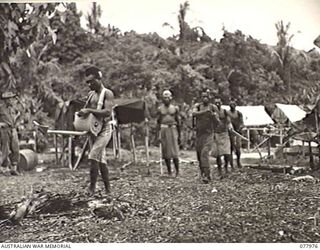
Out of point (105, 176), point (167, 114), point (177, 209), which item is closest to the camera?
point (177, 209)

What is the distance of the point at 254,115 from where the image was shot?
2.57 meters

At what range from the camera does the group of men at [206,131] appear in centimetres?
261

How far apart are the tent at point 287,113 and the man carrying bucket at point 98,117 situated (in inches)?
32.0

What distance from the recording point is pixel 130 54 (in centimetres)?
265

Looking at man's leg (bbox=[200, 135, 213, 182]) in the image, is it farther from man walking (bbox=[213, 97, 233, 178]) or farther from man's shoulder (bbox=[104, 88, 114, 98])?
man's shoulder (bbox=[104, 88, 114, 98])

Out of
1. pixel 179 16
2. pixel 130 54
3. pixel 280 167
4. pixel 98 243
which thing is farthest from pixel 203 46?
pixel 98 243

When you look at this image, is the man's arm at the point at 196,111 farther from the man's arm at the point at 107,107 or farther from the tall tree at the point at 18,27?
the tall tree at the point at 18,27

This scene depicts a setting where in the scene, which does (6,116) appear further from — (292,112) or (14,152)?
(292,112)

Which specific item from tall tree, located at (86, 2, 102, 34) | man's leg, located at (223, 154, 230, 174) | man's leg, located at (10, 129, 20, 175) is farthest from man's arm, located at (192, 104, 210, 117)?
man's leg, located at (10, 129, 20, 175)

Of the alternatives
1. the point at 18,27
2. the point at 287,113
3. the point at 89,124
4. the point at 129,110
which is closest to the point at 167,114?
the point at 129,110

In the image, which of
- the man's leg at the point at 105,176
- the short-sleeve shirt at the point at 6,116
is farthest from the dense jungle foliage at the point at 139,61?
the man's leg at the point at 105,176

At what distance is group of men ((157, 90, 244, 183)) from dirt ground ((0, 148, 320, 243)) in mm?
64

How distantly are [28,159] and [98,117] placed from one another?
476 mm

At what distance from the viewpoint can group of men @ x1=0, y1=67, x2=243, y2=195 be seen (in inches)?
101
